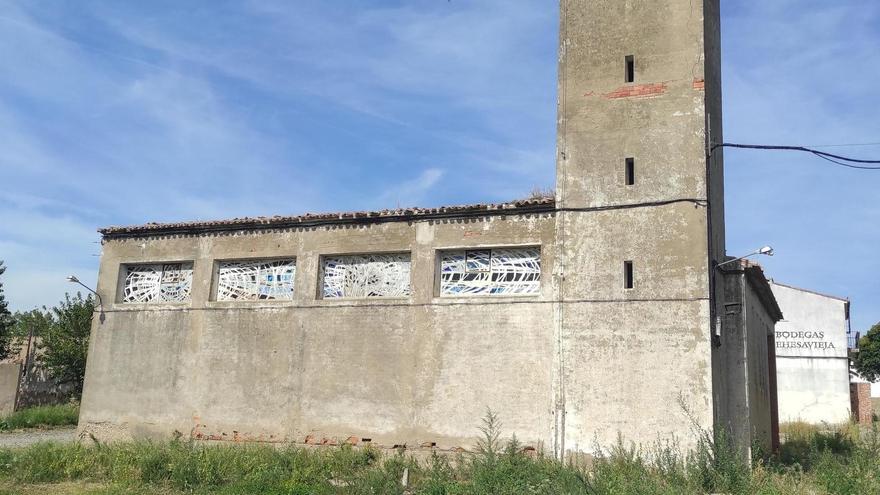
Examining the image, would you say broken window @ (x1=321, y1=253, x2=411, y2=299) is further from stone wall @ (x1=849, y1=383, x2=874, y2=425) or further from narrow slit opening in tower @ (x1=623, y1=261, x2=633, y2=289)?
stone wall @ (x1=849, y1=383, x2=874, y2=425)

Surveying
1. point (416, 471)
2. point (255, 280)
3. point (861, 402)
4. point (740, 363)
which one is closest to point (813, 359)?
point (861, 402)

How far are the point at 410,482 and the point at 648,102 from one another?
830 centimetres

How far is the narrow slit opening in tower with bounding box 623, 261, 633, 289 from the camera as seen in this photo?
14664mm

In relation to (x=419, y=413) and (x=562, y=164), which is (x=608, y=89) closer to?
(x=562, y=164)

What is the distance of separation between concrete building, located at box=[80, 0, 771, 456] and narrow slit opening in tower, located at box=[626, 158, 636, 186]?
5 cm

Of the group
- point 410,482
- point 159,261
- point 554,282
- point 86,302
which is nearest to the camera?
point 410,482

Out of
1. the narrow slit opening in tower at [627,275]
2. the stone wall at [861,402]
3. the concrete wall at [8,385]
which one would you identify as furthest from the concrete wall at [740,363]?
the stone wall at [861,402]

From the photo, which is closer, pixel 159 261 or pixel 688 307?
pixel 688 307

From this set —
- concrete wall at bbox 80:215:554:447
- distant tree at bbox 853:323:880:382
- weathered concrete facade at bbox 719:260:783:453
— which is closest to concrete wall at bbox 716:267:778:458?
weathered concrete facade at bbox 719:260:783:453

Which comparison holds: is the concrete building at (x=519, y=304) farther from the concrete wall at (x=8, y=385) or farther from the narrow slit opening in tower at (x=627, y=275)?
the concrete wall at (x=8, y=385)

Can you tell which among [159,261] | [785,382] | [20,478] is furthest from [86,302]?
[785,382]

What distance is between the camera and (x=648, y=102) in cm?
1509

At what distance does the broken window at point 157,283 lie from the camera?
18.5 meters

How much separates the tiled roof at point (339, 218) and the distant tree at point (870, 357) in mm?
43019
